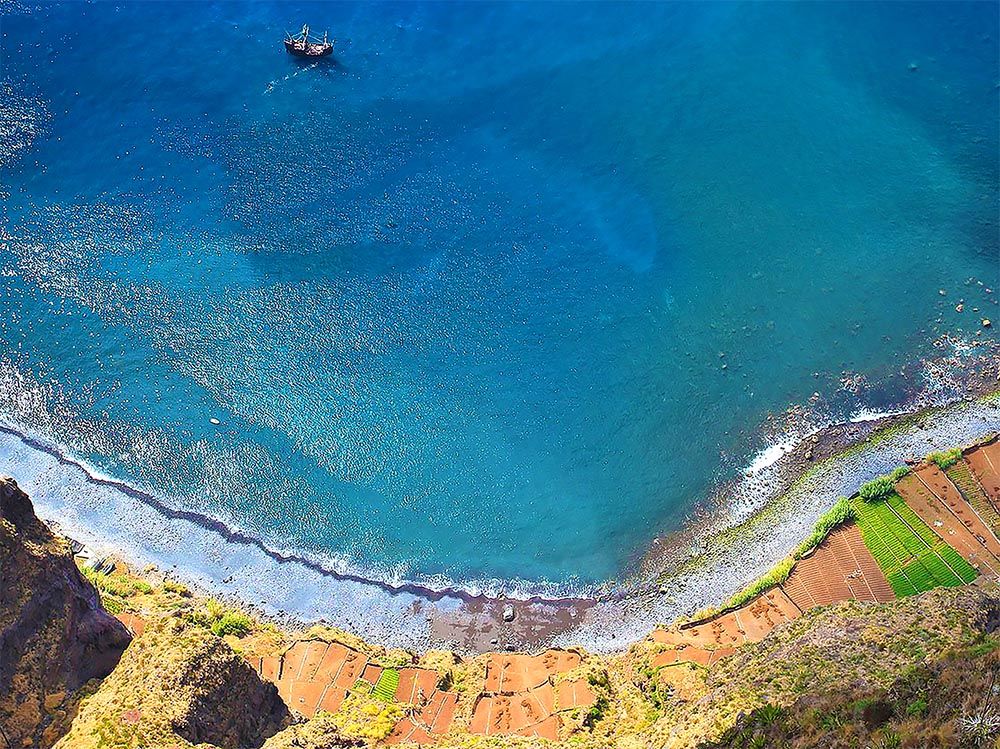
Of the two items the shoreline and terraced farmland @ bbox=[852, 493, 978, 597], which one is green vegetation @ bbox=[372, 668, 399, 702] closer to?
the shoreline

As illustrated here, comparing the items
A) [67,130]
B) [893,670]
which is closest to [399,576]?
[893,670]

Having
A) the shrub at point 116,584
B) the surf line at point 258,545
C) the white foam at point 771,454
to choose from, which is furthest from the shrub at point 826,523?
the shrub at point 116,584

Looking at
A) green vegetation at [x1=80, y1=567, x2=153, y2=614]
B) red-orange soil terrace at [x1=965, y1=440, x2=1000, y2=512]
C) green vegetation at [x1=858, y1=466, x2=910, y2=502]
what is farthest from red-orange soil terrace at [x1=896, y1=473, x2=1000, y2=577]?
green vegetation at [x1=80, y1=567, x2=153, y2=614]

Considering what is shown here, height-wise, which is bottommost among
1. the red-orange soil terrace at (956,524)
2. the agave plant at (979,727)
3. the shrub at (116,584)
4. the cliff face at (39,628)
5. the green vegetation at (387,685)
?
the shrub at (116,584)

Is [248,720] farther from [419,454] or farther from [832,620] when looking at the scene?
[832,620]

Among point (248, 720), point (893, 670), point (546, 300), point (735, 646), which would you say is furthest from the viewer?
point (546, 300)

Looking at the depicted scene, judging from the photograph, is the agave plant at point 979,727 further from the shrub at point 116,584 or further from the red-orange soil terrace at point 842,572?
the shrub at point 116,584
